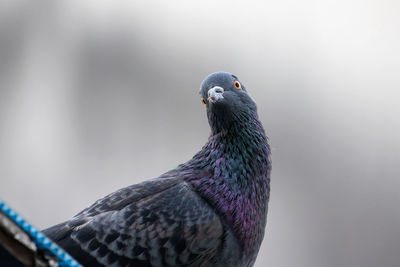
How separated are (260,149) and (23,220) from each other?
1.68 m

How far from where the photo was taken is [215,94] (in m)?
2.43

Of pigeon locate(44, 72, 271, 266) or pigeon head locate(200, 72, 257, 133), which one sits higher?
pigeon head locate(200, 72, 257, 133)

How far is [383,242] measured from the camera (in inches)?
197

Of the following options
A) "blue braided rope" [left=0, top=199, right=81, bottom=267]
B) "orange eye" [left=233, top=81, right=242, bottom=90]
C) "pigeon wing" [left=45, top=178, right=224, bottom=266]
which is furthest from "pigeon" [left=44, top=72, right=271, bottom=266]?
"blue braided rope" [left=0, top=199, right=81, bottom=267]

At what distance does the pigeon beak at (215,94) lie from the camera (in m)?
2.42

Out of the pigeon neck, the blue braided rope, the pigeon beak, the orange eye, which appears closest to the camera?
the blue braided rope

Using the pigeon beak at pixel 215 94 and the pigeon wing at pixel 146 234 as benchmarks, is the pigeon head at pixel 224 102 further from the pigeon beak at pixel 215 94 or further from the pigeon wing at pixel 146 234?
the pigeon wing at pixel 146 234

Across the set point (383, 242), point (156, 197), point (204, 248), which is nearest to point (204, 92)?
point (156, 197)

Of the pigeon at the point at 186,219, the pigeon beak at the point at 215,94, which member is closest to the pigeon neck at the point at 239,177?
the pigeon at the point at 186,219

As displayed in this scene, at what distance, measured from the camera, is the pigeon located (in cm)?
202

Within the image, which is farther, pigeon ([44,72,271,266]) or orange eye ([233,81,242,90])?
orange eye ([233,81,242,90])

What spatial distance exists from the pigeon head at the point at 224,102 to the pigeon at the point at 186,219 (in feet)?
0.05

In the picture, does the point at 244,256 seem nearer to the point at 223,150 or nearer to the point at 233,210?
the point at 233,210

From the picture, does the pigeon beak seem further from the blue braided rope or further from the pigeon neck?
the blue braided rope
